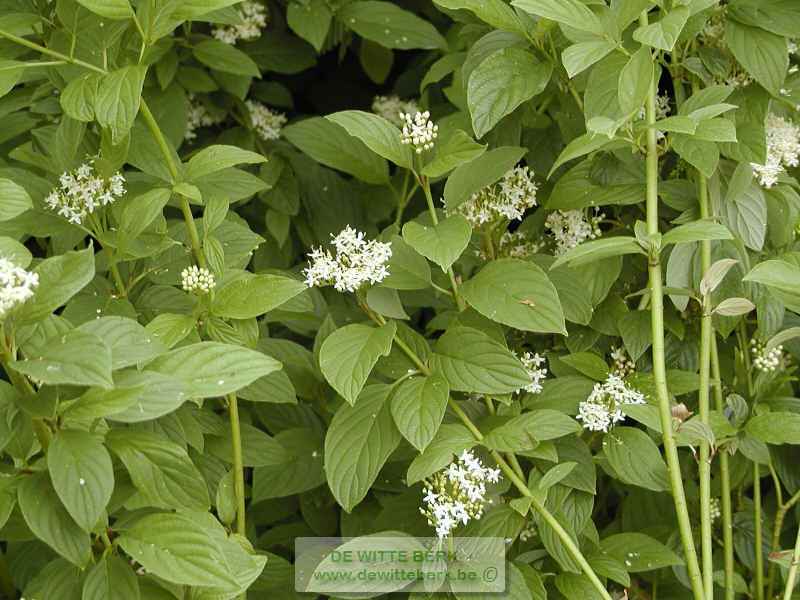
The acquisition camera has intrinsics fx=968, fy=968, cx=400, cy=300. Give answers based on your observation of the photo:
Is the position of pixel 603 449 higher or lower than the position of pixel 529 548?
higher

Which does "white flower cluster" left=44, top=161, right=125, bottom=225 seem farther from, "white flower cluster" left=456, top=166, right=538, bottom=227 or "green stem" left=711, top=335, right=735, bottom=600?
"green stem" left=711, top=335, right=735, bottom=600

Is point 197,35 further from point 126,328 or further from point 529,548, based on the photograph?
point 529,548

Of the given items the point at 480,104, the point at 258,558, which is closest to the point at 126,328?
the point at 258,558

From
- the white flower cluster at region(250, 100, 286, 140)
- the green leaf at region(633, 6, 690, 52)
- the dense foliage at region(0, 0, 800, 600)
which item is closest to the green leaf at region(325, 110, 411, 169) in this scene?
the dense foliage at region(0, 0, 800, 600)

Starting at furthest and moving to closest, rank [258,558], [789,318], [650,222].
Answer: [789,318]
[650,222]
[258,558]

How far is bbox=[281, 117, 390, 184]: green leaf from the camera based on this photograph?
5.11 feet

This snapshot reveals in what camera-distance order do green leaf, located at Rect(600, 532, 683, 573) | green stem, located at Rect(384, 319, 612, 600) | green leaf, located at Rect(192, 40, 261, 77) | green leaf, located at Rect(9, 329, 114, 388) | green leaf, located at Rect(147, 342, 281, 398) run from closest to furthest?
1. green leaf, located at Rect(9, 329, 114, 388)
2. green leaf, located at Rect(147, 342, 281, 398)
3. green stem, located at Rect(384, 319, 612, 600)
4. green leaf, located at Rect(600, 532, 683, 573)
5. green leaf, located at Rect(192, 40, 261, 77)

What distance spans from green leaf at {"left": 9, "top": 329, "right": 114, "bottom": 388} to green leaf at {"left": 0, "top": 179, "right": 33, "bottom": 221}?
25 cm

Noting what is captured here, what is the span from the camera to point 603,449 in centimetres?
130

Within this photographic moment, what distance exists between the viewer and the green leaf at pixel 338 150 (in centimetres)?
156

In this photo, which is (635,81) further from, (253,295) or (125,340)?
(125,340)

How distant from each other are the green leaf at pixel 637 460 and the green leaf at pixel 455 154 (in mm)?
419

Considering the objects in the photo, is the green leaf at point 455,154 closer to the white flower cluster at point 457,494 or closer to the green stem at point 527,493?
the green stem at point 527,493

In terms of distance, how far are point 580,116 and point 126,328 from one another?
0.80 metres
